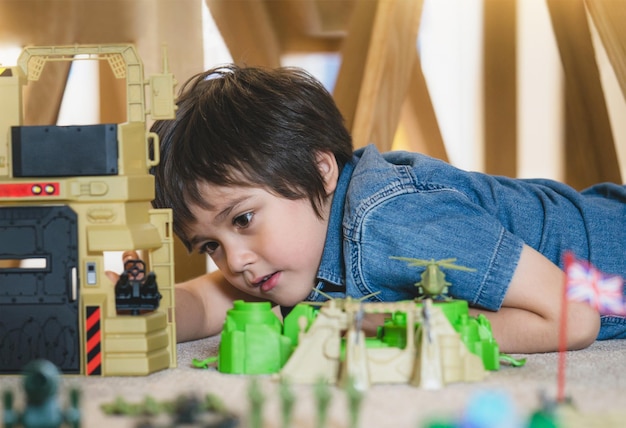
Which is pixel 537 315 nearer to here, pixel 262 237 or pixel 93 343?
pixel 262 237

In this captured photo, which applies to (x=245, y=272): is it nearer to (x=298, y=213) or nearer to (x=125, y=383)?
(x=298, y=213)

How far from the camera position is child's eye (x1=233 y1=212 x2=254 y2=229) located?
4.36 feet

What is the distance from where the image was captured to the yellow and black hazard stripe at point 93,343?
3.41 ft

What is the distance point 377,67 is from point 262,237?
904 millimetres

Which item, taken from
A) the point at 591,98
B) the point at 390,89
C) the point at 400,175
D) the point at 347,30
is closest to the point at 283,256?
the point at 400,175

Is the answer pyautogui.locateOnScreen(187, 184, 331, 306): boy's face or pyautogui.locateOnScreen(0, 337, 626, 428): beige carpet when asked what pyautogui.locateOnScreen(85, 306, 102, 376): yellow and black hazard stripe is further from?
pyautogui.locateOnScreen(187, 184, 331, 306): boy's face

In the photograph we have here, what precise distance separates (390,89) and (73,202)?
1.21 m

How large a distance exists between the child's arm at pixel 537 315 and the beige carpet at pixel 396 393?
0.04 metres

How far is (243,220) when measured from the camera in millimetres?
1332

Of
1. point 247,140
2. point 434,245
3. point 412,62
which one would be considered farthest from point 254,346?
point 412,62

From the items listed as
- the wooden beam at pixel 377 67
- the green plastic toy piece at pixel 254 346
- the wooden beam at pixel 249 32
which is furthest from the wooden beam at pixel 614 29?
the green plastic toy piece at pixel 254 346

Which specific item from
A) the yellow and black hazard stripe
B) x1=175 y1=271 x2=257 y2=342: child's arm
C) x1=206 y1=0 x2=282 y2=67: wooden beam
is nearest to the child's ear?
x1=175 y1=271 x2=257 y2=342: child's arm

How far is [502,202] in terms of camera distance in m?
1.43

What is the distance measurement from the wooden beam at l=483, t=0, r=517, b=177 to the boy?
655mm
